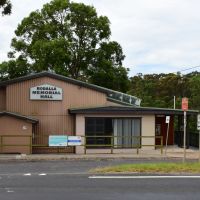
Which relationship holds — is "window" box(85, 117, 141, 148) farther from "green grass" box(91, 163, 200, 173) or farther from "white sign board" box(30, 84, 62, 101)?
"green grass" box(91, 163, 200, 173)

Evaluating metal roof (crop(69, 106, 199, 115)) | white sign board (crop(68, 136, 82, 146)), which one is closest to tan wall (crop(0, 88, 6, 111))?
metal roof (crop(69, 106, 199, 115))

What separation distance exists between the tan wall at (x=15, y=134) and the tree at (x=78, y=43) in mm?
18850

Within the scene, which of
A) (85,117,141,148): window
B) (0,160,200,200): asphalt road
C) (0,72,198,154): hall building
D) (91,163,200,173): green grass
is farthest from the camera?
(85,117,141,148): window

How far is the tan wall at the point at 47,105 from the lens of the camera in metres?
36.2

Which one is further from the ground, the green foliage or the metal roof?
the green foliage

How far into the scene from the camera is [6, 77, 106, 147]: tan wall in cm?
3619

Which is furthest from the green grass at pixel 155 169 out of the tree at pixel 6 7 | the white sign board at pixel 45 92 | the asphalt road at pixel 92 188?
the white sign board at pixel 45 92

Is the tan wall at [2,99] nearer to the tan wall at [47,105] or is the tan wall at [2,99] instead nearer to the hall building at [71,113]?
the hall building at [71,113]

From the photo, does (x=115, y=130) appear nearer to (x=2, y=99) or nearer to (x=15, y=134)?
(x=15, y=134)

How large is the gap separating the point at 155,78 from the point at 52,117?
58322 millimetres

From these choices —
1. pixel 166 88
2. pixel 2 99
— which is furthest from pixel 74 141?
pixel 166 88

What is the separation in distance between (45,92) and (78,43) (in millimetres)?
18747

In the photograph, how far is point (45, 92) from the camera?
36344 millimetres

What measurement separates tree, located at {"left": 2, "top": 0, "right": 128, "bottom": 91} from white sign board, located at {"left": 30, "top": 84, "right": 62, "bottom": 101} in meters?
16.1
